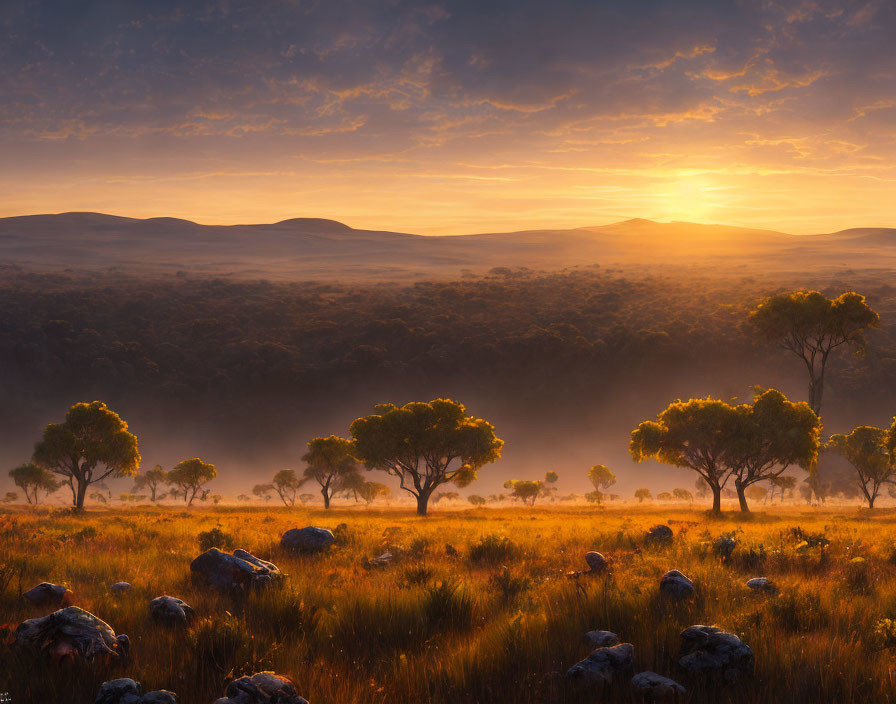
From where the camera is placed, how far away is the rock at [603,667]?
163 inches

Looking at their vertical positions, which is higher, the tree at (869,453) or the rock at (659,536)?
the rock at (659,536)

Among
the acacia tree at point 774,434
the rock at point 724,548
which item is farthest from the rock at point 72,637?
the acacia tree at point 774,434

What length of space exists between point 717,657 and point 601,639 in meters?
0.99

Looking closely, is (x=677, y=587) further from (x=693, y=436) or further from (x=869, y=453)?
(x=869, y=453)

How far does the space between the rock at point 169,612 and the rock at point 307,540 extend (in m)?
5.82

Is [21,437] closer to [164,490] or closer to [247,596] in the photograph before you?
[164,490]

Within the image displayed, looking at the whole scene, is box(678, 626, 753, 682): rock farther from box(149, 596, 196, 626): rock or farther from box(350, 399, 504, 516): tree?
box(350, 399, 504, 516): tree

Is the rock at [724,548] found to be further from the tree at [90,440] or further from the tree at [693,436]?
the tree at [90,440]

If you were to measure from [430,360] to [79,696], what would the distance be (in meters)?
116

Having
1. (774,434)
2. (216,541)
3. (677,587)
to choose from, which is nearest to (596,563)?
(677,587)

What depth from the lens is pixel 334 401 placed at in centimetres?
11512

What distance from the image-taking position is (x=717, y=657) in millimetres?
4387

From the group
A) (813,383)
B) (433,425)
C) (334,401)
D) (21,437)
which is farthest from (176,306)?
(813,383)

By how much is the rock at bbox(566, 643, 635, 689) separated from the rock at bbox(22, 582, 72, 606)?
232 inches
